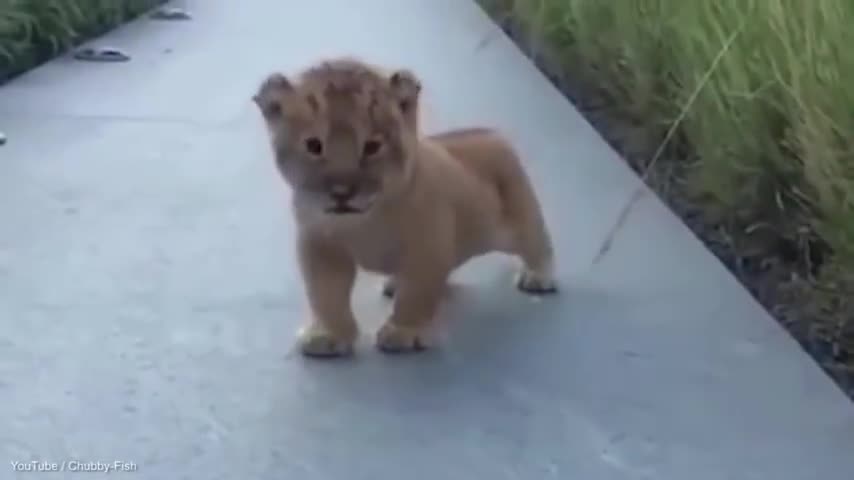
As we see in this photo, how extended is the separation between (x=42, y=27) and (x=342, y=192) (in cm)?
290

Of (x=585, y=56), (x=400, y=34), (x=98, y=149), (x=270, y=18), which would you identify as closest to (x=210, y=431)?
(x=98, y=149)

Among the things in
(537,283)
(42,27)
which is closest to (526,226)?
(537,283)

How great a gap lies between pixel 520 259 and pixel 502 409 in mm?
664

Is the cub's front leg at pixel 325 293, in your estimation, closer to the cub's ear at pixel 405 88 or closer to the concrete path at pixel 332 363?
the concrete path at pixel 332 363

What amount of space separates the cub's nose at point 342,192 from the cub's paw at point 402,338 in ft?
0.84

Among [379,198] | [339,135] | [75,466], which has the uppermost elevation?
[339,135]

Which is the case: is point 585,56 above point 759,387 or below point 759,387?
below

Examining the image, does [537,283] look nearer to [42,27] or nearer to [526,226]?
[526,226]

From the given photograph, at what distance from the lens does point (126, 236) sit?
3264 mm

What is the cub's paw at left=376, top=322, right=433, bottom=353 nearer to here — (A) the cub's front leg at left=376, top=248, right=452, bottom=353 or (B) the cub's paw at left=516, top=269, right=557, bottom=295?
(A) the cub's front leg at left=376, top=248, right=452, bottom=353

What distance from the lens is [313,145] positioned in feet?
8.44

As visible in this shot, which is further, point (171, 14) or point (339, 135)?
point (171, 14)

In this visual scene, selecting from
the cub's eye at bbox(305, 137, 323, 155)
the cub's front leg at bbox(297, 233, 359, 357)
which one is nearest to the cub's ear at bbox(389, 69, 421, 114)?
the cub's eye at bbox(305, 137, 323, 155)

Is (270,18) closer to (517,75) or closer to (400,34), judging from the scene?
(400,34)
